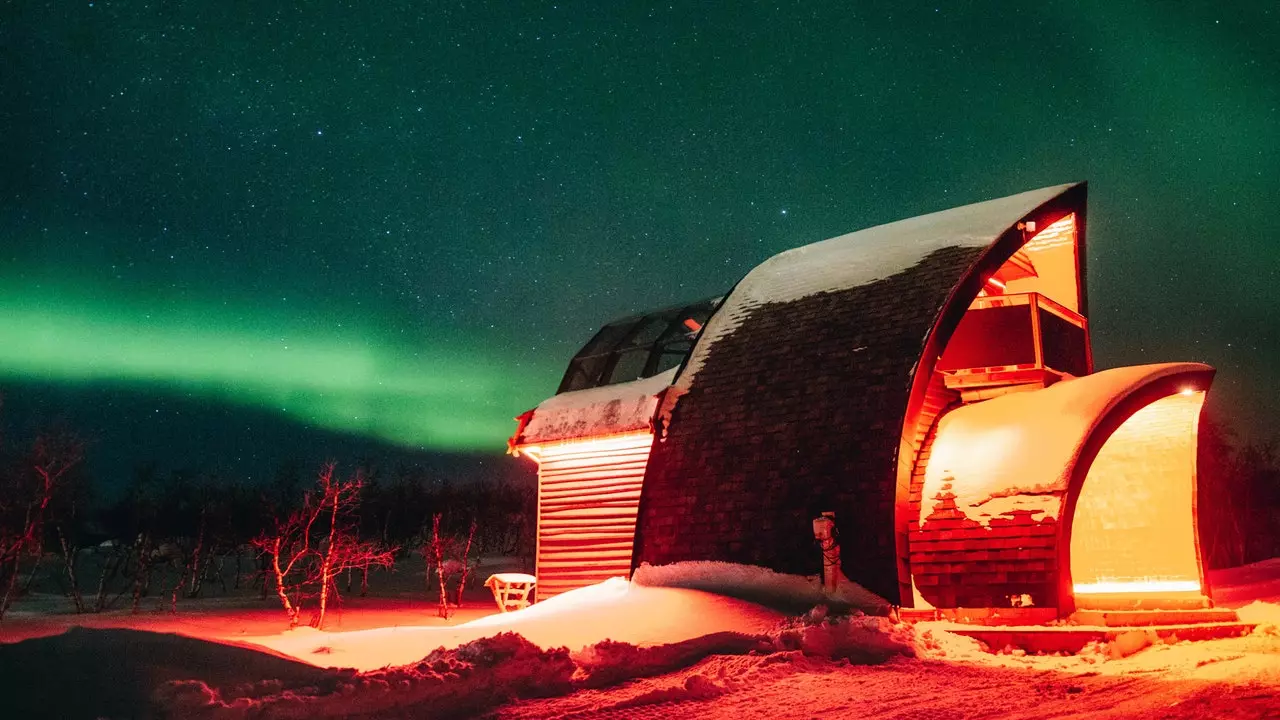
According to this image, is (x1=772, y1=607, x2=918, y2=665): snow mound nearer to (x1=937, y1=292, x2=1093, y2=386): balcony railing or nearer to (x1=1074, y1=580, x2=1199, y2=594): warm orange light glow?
(x1=937, y1=292, x2=1093, y2=386): balcony railing

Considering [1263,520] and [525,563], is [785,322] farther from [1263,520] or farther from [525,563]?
[1263,520]

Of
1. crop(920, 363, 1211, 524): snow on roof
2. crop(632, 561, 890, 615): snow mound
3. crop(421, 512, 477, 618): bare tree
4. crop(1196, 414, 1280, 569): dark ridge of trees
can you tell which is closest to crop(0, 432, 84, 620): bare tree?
crop(421, 512, 477, 618): bare tree

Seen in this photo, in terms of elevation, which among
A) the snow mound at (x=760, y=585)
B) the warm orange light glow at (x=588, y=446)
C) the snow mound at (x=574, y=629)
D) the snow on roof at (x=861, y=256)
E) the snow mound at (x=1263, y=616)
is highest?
the snow on roof at (x=861, y=256)

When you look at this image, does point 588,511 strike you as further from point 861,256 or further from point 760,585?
point 861,256

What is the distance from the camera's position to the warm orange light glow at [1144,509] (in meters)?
11.7

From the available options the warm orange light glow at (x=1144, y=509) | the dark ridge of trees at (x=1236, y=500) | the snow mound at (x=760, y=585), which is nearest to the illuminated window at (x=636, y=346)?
the snow mound at (x=760, y=585)

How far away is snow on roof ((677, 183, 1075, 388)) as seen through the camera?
40.1ft

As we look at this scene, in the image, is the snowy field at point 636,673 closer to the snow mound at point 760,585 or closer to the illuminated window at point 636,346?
the snow mound at point 760,585

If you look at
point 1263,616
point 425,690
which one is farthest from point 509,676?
point 1263,616

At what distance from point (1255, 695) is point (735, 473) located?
6651mm

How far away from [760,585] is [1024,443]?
3633mm

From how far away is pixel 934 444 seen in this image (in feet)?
36.6

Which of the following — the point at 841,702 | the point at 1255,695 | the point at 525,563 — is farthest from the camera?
the point at 525,563

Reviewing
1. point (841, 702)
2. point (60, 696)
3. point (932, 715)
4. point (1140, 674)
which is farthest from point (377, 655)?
point (1140, 674)
